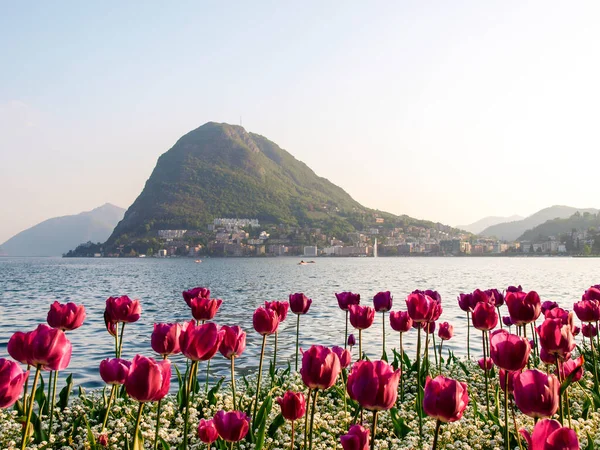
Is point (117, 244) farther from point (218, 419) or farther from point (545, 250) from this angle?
point (218, 419)

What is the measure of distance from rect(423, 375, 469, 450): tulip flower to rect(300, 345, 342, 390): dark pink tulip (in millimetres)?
478

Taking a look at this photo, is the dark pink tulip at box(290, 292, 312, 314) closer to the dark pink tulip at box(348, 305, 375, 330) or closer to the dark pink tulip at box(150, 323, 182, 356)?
the dark pink tulip at box(348, 305, 375, 330)

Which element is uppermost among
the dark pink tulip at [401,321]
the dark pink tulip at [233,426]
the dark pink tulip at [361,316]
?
the dark pink tulip at [361,316]

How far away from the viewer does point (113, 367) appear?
12.1 feet

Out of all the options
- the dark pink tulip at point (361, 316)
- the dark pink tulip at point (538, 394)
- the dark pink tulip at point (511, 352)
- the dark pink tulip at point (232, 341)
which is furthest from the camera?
the dark pink tulip at point (361, 316)

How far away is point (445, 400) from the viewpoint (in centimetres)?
246

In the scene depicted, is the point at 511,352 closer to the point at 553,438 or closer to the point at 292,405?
the point at 553,438

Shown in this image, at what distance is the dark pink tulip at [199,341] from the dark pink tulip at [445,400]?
115 centimetres

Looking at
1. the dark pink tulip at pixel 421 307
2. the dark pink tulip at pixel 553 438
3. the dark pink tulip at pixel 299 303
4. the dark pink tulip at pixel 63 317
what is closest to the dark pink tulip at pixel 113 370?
the dark pink tulip at pixel 63 317

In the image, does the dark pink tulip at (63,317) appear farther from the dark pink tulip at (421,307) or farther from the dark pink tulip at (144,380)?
the dark pink tulip at (421,307)

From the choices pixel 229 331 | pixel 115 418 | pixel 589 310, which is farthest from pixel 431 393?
pixel 115 418

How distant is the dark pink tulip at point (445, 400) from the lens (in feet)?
8.05

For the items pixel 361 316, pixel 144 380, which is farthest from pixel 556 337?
pixel 144 380

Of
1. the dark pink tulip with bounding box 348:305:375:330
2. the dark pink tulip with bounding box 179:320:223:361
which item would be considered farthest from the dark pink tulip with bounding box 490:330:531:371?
the dark pink tulip with bounding box 348:305:375:330
